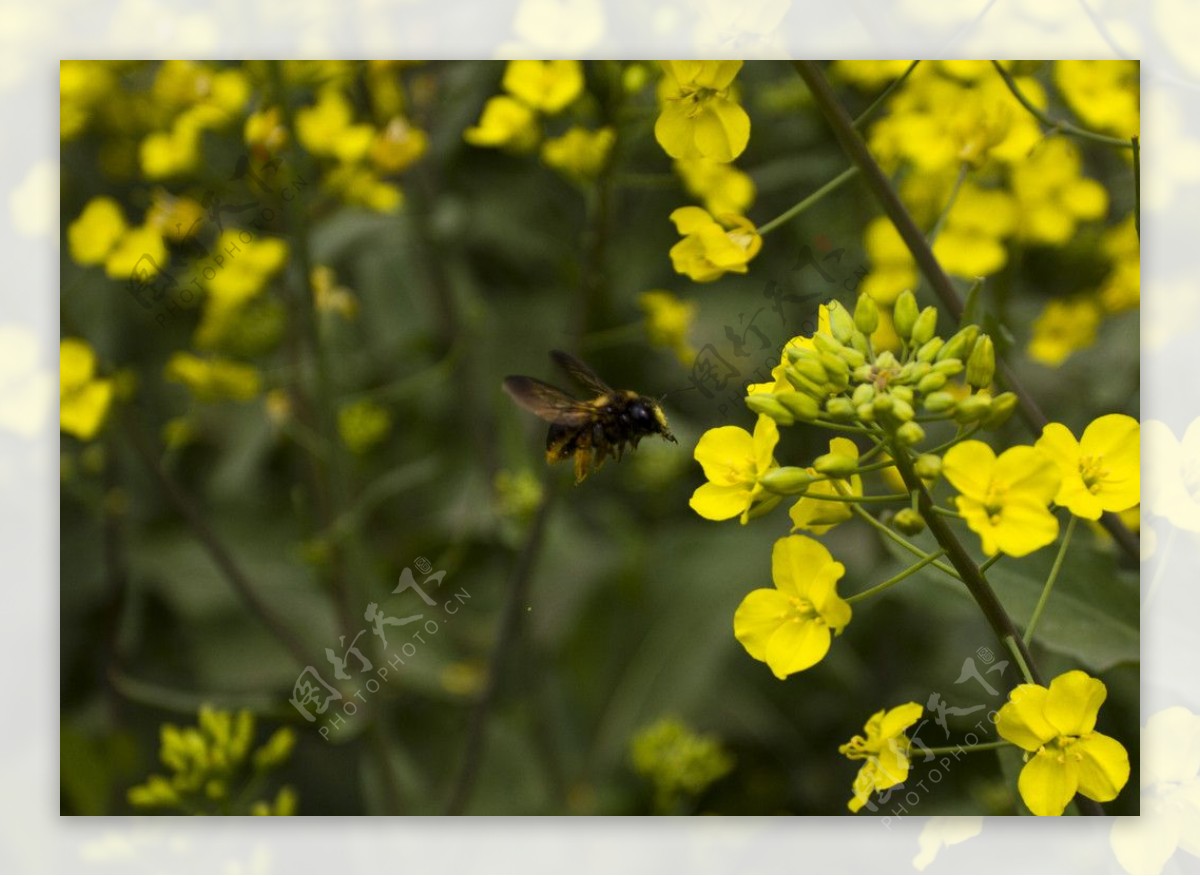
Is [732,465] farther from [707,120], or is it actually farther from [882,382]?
[707,120]

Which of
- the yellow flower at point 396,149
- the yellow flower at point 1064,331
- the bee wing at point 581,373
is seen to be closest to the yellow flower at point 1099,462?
the bee wing at point 581,373

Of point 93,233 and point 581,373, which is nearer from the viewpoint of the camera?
point 581,373

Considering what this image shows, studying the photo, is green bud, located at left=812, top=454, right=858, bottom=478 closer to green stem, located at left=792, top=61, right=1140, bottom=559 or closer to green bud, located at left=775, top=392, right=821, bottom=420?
green bud, located at left=775, top=392, right=821, bottom=420

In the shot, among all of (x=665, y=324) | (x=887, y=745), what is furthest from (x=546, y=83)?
(x=887, y=745)

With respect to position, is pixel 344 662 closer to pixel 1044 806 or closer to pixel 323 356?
pixel 323 356

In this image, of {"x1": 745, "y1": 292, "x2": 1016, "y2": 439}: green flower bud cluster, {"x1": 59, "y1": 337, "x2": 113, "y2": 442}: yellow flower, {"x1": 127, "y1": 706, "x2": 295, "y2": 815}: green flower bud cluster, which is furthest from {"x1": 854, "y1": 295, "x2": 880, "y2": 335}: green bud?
{"x1": 59, "y1": 337, "x2": 113, "y2": 442}: yellow flower

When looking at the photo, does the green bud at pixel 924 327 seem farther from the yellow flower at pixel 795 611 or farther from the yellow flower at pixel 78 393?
the yellow flower at pixel 78 393
